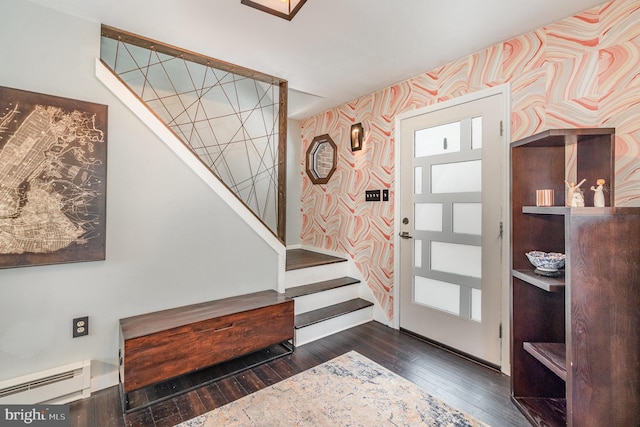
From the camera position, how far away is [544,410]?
1.67 metres

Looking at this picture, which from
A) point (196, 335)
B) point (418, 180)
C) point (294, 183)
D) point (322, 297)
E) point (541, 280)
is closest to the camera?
point (541, 280)

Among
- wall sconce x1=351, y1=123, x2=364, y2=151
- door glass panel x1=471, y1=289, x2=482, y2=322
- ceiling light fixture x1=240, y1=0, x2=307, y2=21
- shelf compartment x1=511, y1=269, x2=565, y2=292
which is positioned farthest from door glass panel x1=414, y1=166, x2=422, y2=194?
ceiling light fixture x1=240, y1=0, x2=307, y2=21

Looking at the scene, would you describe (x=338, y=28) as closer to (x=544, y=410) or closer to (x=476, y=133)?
(x=476, y=133)

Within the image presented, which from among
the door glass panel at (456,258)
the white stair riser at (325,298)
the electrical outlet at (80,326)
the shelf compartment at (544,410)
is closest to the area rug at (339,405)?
the shelf compartment at (544,410)

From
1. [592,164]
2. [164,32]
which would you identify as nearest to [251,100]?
[164,32]

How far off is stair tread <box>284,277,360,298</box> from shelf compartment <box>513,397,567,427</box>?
5.65 feet

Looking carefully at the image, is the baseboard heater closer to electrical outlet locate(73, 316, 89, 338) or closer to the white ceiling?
electrical outlet locate(73, 316, 89, 338)

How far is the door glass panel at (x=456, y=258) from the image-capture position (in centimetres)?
236

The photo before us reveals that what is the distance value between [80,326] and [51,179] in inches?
37.2

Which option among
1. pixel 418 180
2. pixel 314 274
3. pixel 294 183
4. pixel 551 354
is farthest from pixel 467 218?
pixel 294 183

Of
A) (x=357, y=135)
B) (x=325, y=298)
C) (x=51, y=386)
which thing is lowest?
(x=51, y=386)

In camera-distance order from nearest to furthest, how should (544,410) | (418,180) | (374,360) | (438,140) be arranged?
(544,410), (374,360), (438,140), (418,180)

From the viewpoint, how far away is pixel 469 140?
7.78ft

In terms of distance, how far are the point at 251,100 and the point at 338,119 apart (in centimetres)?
113
